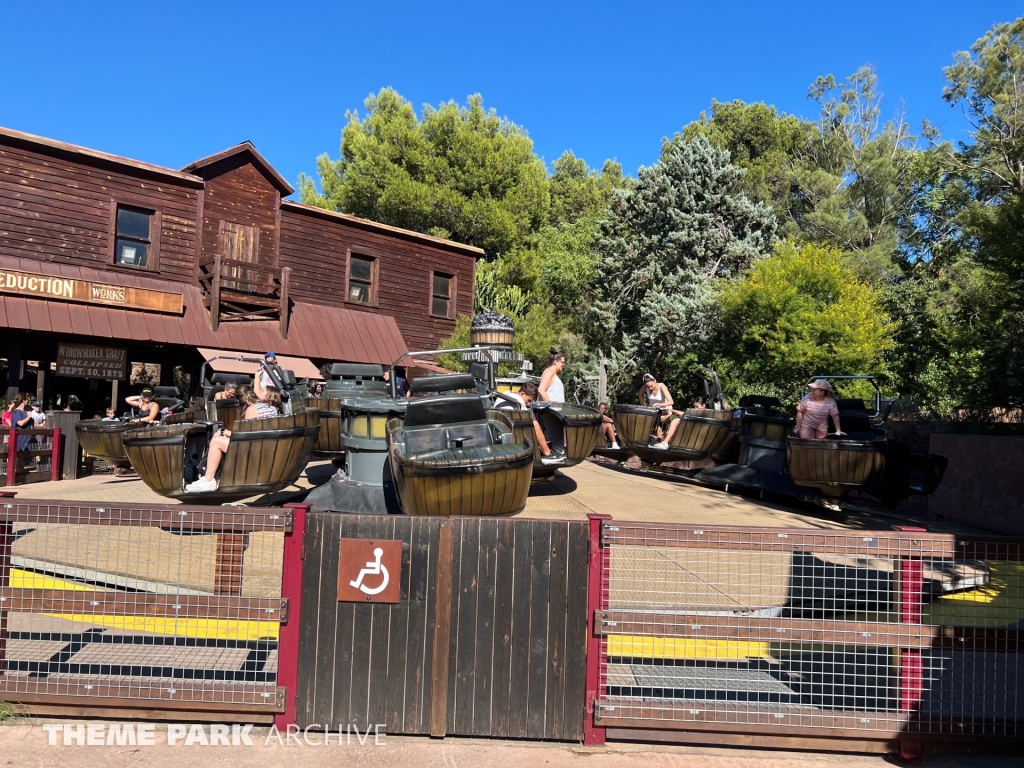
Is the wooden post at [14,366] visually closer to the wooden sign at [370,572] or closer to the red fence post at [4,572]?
the red fence post at [4,572]

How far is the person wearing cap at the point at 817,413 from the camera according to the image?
8.34 meters

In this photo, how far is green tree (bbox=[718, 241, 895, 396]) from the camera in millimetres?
14227

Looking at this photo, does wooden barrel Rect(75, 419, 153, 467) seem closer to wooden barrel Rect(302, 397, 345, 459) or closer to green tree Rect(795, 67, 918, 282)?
wooden barrel Rect(302, 397, 345, 459)

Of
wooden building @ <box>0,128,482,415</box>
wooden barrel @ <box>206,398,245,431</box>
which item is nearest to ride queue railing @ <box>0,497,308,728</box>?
wooden barrel @ <box>206,398,245,431</box>

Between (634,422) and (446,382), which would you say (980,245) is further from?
(446,382)

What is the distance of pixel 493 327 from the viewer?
50.7 feet

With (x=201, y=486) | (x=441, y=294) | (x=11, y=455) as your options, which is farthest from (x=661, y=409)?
(x=441, y=294)

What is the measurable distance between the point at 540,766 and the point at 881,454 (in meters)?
6.14

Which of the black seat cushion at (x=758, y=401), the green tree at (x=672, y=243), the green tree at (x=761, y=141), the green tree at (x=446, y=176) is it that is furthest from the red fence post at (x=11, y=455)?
the green tree at (x=761, y=141)

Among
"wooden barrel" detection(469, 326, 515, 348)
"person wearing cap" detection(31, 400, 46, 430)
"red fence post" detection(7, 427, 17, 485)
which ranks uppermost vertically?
"wooden barrel" detection(469, 326, 515, 348)

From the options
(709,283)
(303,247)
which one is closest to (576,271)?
(709,283)

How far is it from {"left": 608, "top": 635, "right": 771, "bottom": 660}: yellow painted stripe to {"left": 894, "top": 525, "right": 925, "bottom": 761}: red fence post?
40.7 inches

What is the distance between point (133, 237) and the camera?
57.6 ft

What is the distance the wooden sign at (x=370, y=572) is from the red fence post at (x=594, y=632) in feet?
3.38
